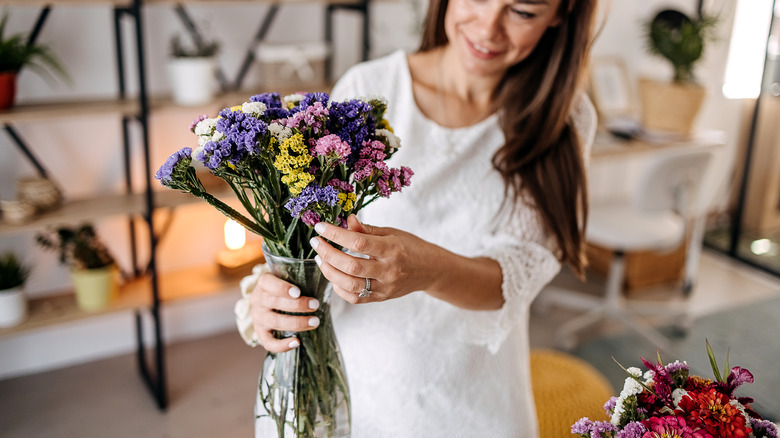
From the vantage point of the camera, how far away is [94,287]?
246 centimetres

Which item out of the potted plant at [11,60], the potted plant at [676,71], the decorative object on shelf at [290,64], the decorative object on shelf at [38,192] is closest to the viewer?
the potted plant at [11,60]

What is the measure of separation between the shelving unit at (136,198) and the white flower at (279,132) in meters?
1.65

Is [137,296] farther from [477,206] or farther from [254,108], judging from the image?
[254,108]

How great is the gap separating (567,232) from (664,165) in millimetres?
1776

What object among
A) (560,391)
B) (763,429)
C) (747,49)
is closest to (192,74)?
(560,391)

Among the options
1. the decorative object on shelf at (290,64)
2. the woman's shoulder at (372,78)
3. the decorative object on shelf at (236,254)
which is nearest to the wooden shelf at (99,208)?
the decorative object on shelf at (236,254)

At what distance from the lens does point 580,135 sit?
4.76 ft

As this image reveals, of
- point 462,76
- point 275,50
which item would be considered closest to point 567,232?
point 462,76

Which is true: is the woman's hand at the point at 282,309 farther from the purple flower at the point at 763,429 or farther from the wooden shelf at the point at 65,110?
the wooden shelf at the point at 65,110

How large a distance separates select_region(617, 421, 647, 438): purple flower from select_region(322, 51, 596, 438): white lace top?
→ 1.59 feet

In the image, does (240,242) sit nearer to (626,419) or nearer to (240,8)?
(240,8)

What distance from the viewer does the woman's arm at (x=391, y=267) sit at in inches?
32.9

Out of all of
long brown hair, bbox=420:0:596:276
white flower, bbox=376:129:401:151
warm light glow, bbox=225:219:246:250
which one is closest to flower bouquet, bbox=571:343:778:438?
white flower, bbox=376:129:401:151

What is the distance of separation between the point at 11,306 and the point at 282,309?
186cm
